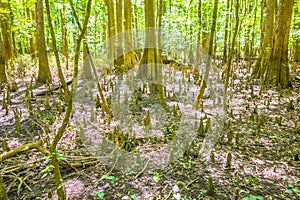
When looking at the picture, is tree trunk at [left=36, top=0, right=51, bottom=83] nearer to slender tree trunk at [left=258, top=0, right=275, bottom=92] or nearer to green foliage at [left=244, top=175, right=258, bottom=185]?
green foliage at [left=244, top=175, right=258, bottom=185]

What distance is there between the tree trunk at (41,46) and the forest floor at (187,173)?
290cm

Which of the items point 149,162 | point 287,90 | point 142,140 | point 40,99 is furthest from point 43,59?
point 287,90

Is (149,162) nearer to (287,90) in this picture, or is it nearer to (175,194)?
(175,194)

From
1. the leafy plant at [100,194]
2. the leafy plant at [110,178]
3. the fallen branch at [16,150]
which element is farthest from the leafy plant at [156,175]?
the fallen branch at [16,150]

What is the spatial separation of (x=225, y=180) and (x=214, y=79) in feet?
17.4

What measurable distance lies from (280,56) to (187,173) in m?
5.32

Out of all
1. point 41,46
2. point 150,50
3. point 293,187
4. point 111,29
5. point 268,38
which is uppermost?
point 111,29

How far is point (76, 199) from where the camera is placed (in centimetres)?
228

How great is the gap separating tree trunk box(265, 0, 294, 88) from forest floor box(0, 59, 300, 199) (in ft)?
9.66

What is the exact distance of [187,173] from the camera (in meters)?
2.78

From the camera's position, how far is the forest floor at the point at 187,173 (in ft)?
7.93

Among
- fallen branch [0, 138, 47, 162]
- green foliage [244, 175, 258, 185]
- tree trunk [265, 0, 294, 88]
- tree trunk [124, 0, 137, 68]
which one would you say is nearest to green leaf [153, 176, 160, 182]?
green foliage [244, 175, 258, 185]

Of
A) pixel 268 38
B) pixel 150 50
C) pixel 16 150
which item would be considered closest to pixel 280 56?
pixel 268 38

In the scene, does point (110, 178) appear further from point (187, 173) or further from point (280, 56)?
point (280, 56)
